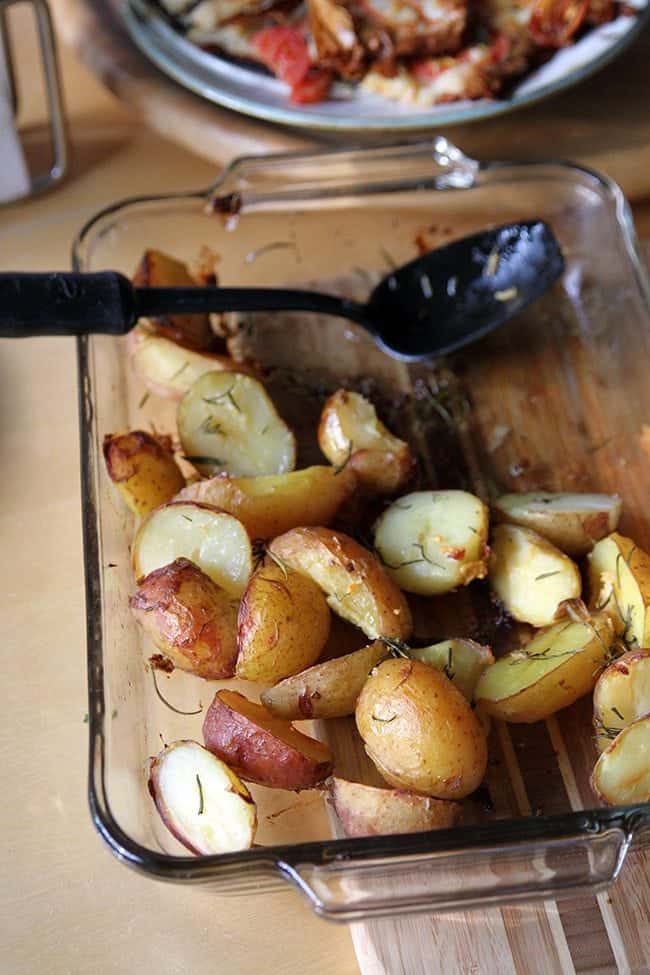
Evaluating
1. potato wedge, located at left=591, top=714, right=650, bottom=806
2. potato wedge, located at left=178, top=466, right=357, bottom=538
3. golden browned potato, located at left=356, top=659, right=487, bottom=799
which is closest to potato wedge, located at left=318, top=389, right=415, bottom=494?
potato wedge, located at left=178, top=466, right=357, bottom=538

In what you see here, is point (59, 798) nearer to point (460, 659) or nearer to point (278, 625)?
point (278, 625)

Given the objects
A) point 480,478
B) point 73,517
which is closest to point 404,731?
point 480,478

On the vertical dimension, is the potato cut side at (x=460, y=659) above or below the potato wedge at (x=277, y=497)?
below

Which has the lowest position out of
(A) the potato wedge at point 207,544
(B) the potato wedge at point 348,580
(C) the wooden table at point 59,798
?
(C) the wooden table at point 59,798

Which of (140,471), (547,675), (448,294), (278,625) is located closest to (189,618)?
(278,625)

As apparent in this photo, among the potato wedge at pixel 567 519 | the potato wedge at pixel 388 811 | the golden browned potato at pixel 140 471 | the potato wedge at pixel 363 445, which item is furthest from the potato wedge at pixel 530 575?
the golden browned potato at pixel 140 471

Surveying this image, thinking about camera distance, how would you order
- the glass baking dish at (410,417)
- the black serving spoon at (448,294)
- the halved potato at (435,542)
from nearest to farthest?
the glass baking dish at (410,417), the halved potato at (435,542), the black serving spoon at (448,294)

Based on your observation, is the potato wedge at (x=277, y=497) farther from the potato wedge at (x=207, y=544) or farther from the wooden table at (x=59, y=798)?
the wooden table at (x=59, y=798)

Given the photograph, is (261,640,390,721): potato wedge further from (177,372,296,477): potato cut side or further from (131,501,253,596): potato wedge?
(177,372,296,477): potato cut side
